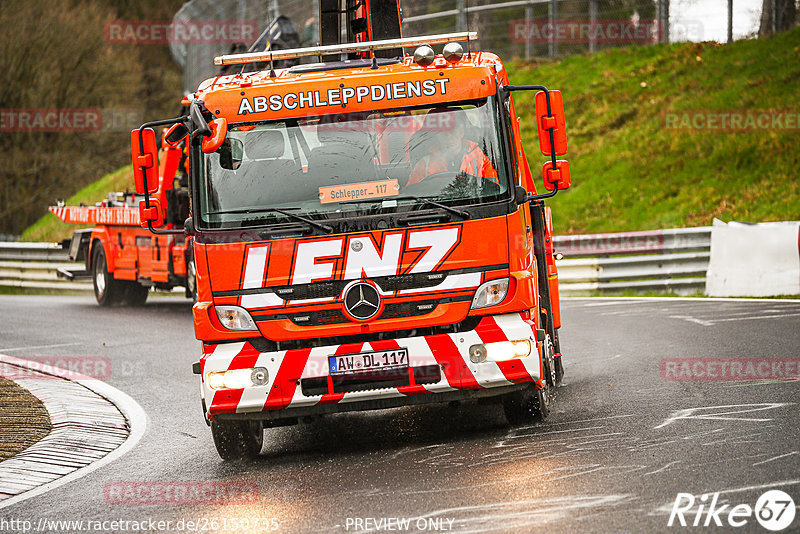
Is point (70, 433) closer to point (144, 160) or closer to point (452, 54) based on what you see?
point (144, 160)

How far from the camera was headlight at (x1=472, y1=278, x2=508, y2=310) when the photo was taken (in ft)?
24.0

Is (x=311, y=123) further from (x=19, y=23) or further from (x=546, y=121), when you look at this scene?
(x=19, y=23)

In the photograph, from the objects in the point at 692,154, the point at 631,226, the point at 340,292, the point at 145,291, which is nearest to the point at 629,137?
the point at 692,154

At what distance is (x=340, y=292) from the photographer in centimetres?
723

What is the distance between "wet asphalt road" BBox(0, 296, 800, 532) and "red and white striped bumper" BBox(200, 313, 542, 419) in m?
0.41

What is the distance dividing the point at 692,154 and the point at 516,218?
17.3 meters

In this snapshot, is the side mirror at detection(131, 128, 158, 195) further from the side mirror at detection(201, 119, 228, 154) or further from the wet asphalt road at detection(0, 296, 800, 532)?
the wet asphalt road at detection(0, 296, 800, 532)
